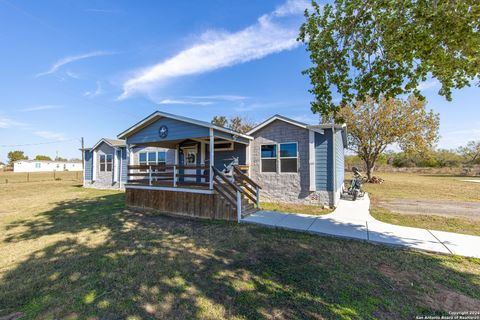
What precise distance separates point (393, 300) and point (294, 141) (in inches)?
283

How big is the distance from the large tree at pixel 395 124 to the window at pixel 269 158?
36.5 ft

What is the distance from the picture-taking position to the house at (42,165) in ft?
159

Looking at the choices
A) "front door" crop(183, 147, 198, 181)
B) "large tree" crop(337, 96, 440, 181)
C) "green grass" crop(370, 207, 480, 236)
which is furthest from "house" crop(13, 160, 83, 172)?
"green grass" crop(370, 207, 480, 236)

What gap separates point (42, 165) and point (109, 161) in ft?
182

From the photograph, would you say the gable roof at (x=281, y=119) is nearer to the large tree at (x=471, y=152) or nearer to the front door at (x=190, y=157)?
the front door at (x=190, y=157)

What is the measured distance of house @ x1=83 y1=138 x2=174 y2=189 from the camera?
48.0ft

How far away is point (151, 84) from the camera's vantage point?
53.8 feet

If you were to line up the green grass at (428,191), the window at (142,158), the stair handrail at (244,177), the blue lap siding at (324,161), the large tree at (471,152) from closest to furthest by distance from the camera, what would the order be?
the stair handrail at (244,177) → the blue lap siding at (324,161) → the green grass at (428,191) → the window at (142,158) → the large tree at (471,152)

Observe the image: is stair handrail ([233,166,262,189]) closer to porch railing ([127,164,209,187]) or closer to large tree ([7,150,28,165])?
porch railing ([127,164,209,187])

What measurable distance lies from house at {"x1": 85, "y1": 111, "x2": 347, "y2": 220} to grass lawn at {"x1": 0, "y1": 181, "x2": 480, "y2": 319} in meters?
2.08

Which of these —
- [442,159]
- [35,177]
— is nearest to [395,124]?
[442,159]

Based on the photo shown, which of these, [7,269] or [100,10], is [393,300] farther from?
[100,10]

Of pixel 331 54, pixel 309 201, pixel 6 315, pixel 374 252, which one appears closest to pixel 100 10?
pixel 331 54

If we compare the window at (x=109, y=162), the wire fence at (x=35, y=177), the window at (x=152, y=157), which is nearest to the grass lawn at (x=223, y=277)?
the window at (x=152, y=157)
